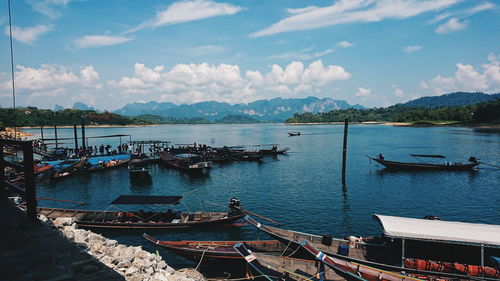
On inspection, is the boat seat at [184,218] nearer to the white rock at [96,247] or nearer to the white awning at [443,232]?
the white rock at [96,247]

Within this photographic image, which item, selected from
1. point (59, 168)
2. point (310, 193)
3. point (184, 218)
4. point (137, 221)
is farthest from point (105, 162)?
point (310, 193)

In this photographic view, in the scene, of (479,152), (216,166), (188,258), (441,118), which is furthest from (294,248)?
(441,118)

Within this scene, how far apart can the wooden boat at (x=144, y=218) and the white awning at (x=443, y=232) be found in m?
12.8

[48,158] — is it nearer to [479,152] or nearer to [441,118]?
[479,152]

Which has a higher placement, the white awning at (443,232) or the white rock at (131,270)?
the white awning at (443,232)

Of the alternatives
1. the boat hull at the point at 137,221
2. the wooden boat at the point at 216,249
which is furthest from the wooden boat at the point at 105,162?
the wooden boat at the point at 216,249

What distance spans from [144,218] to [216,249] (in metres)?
10.2

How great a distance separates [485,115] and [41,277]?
204 m

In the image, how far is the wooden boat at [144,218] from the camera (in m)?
23.9

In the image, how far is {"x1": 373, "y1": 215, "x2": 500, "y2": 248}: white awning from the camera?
557 inches

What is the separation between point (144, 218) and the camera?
2512cm

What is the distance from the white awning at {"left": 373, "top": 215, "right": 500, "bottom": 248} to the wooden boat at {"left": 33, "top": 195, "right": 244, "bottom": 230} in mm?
12759

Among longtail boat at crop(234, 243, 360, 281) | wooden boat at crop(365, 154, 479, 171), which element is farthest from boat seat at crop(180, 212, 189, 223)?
wooden boat at crop(365, 154, 479, 171)

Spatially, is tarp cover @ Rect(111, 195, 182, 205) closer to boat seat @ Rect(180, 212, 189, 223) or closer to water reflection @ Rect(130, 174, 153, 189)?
boat seat @ Rect(180, 212, 189, 223)
